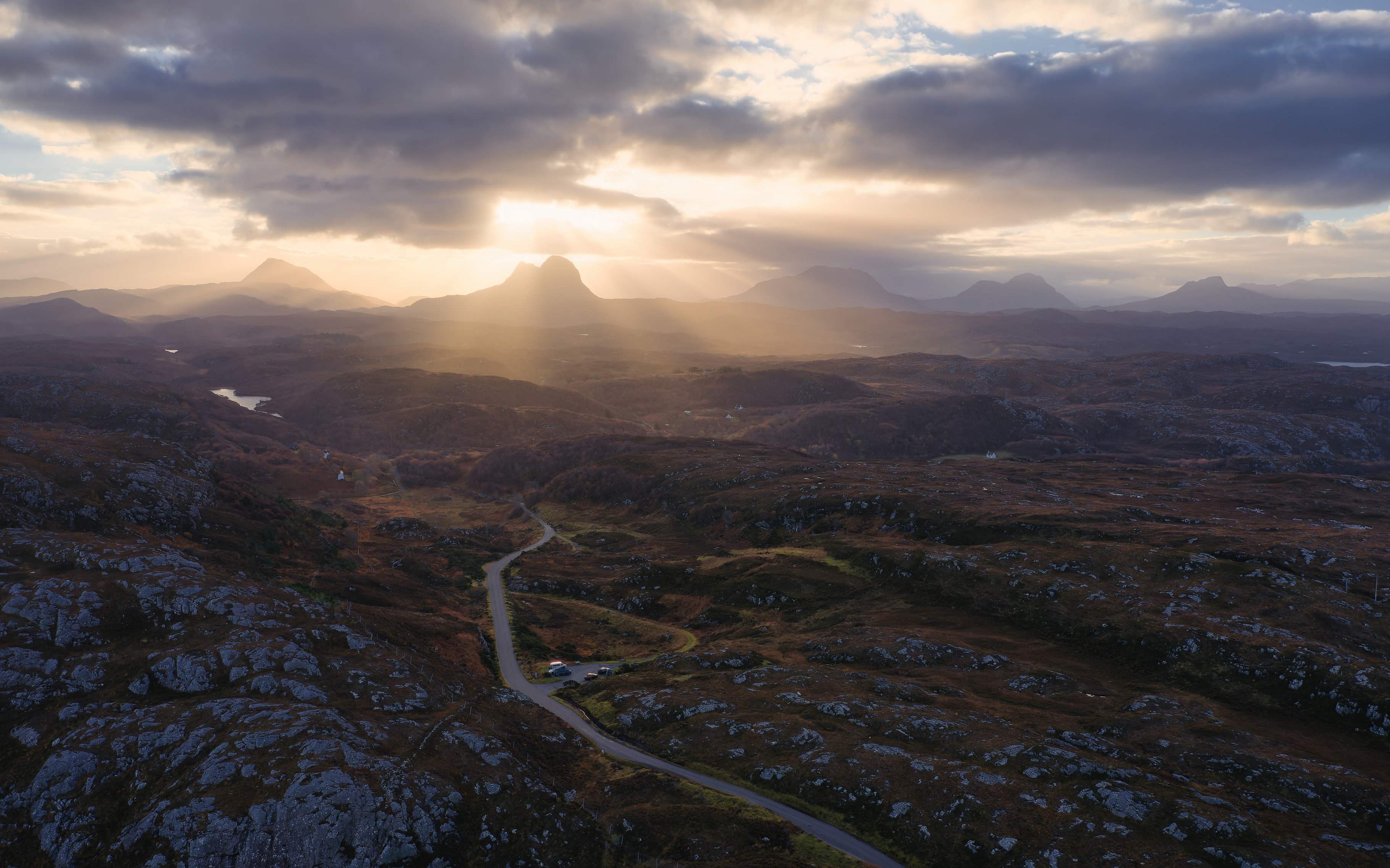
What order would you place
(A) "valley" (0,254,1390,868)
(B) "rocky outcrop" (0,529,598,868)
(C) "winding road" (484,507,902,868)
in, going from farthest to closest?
(C) "winding road" (484,507,902,868), (A) "valley" (0,254,1390,868), (B) "rocky outcrop" (0,529,598,868)

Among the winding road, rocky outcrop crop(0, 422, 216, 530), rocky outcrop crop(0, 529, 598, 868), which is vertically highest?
rocky outcrop crop(0, 422, 216, 530)

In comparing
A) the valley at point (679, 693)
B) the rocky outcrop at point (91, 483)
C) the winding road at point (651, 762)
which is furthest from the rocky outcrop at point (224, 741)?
the rocky outcrop at point (91, 483)

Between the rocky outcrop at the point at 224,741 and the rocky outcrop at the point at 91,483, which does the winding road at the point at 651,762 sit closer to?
the rocky outcrop at the point at 224,741

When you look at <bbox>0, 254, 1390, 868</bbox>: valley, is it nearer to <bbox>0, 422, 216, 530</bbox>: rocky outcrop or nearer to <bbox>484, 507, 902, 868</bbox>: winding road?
<bbox>484, 507, 902, 868</bbox>: winding road

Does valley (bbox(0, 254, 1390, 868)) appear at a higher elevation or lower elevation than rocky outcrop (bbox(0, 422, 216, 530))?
lower

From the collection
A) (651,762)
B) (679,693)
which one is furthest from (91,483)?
(651,762)

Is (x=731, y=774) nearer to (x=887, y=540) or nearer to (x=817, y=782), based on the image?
(x=817, y=782)

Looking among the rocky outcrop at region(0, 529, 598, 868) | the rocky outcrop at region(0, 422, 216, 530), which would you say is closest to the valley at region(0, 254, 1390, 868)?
the rocky outcrop at region(0, 529, 598, 868)

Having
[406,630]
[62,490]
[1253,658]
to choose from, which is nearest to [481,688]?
[406,630]
